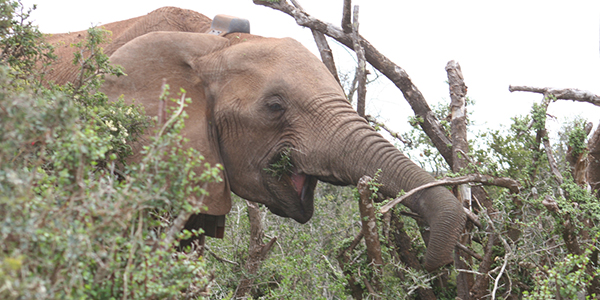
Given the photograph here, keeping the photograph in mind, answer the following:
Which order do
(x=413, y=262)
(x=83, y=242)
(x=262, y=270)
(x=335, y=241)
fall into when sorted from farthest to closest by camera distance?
1. (x=335, y=241)
2. (x=262, y=270)
3. (x=413, y=262)
4. (x=83, y=242)

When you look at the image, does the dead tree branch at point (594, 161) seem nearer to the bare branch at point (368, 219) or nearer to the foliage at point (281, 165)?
the bare branch at point (368, 219)

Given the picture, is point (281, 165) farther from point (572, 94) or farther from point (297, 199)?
point (572, 94)

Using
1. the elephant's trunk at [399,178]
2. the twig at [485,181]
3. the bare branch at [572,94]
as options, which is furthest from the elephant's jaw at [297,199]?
the bare branch at [572,94]

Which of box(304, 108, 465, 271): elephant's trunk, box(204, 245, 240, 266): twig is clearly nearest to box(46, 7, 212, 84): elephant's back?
box(304, 108, 465, 271): elephant's trunk

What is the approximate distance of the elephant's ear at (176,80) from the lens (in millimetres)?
3928

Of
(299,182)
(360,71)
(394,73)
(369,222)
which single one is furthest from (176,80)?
(394,73)

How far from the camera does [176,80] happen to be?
4.12 m

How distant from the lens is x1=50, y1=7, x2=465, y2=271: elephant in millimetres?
3848

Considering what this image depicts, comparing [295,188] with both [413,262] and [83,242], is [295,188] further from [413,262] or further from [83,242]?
[83,242]

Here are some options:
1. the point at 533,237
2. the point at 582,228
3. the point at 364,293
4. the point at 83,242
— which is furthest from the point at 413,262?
the point at 83,242

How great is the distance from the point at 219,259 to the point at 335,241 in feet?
3.79

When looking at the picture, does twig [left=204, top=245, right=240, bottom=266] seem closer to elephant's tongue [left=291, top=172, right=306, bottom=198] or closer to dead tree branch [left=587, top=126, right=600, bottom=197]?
elephant's tongue [left=291, top=172, right=306, bottom=198]

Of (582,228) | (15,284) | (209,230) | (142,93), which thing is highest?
(142,93)

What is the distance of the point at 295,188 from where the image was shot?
4000 millimetres
